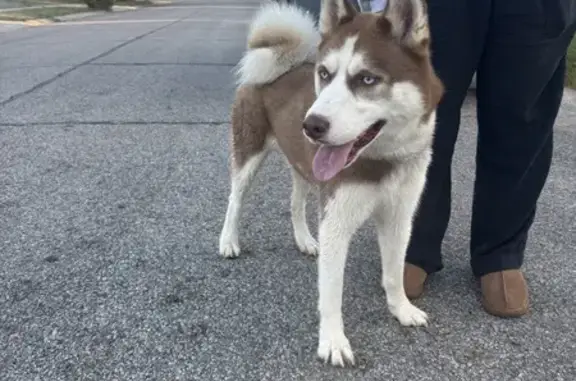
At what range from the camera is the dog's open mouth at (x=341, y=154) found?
2.21m

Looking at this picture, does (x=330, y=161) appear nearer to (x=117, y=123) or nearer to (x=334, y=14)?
(x=334, y=14)

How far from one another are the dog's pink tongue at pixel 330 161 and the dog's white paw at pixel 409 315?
74 cm

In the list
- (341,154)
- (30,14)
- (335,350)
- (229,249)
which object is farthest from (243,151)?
(30,14)

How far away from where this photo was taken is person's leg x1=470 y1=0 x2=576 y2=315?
8.11 ft

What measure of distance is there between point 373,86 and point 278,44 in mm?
916

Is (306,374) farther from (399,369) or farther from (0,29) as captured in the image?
(0,29)

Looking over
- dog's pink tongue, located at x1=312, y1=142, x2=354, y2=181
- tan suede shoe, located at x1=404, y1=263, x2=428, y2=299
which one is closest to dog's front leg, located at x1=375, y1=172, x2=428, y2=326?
tan suede shoe, located at x1=404, y1=263, x2=428, y2=299

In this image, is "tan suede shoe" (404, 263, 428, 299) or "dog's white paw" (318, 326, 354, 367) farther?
"tan suede shoe" (404, 263, 428, 299)

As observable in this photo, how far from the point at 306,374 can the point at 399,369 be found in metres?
0.33

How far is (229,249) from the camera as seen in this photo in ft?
10.7

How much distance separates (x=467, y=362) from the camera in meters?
2.38

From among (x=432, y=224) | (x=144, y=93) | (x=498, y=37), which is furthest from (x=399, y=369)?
(x=144, y=93)

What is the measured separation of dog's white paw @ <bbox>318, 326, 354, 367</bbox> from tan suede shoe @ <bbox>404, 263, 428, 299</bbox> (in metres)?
0.53

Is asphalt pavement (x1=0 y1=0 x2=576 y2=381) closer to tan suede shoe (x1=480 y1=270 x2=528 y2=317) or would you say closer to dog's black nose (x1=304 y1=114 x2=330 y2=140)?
tan suede shoe (x1=480 y1=270 x2=528 y2=317)
